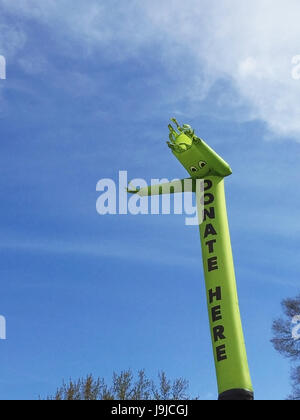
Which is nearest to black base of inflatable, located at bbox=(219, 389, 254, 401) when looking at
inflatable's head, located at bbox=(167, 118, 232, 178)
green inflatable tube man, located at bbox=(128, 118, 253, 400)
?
green inflatable tube man, located at bbox=(128, 118, 253, 400)

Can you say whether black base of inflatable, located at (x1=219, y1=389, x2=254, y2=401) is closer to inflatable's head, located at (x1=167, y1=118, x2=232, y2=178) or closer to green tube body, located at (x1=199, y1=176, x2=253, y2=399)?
green tube body, located at (x1=199, y1=176, x2=253, y2=399)

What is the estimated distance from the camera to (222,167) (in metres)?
13.3

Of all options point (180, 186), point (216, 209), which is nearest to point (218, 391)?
point (216, 209)

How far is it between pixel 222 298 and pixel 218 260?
0.87 m

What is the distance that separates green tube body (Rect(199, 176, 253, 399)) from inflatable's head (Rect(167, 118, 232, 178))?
0.22 m

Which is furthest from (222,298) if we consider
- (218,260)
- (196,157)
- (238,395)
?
(196,157)

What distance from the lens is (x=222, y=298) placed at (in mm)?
12094

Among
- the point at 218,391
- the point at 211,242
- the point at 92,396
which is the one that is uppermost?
the point at 211,242

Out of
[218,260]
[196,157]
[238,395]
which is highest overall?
[196,157]

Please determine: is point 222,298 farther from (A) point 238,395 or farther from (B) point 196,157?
(B) point 196,157

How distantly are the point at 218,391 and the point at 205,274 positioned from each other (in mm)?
2556

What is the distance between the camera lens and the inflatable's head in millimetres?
13273
